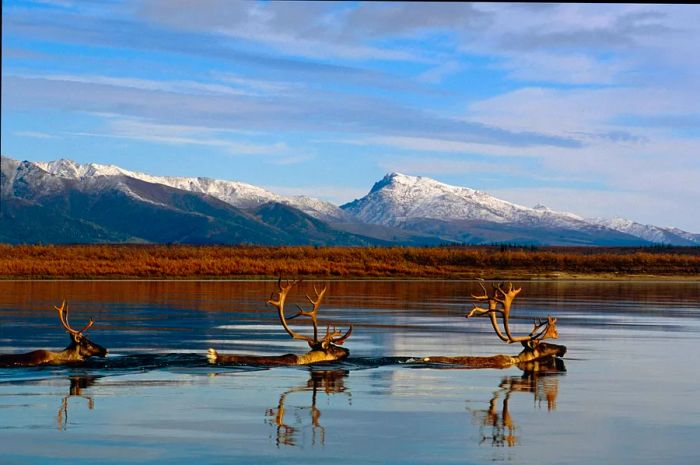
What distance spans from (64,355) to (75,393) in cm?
482

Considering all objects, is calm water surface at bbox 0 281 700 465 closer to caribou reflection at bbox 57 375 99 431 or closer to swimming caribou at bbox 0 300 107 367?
caribou reflection at bbox 57 375 99 431

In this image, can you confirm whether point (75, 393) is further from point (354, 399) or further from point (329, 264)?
point (329, 264)

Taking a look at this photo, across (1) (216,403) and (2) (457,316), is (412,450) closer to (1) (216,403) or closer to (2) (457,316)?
(1) (216,403)

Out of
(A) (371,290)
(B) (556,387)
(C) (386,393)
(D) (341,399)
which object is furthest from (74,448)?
(A) (371,290)

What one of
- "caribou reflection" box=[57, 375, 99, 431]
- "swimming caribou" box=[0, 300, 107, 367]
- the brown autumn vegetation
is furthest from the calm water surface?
the brown autumn vegetation

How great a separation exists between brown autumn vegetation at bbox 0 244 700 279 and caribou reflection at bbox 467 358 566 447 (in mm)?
62492

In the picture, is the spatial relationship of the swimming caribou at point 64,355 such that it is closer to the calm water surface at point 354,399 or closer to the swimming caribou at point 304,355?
the calm water surface at point 354,399

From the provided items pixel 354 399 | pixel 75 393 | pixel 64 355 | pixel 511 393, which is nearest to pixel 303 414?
pixel 354 399

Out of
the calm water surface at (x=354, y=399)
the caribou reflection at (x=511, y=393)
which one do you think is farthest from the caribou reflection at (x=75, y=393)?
the caribou reflection at (x=511, y=393)

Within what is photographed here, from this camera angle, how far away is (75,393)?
24.3 m

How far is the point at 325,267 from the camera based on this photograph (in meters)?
101

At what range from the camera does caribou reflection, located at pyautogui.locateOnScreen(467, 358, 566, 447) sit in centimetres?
1980

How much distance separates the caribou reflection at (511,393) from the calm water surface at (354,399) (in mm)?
55

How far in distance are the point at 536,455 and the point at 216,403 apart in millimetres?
7394
